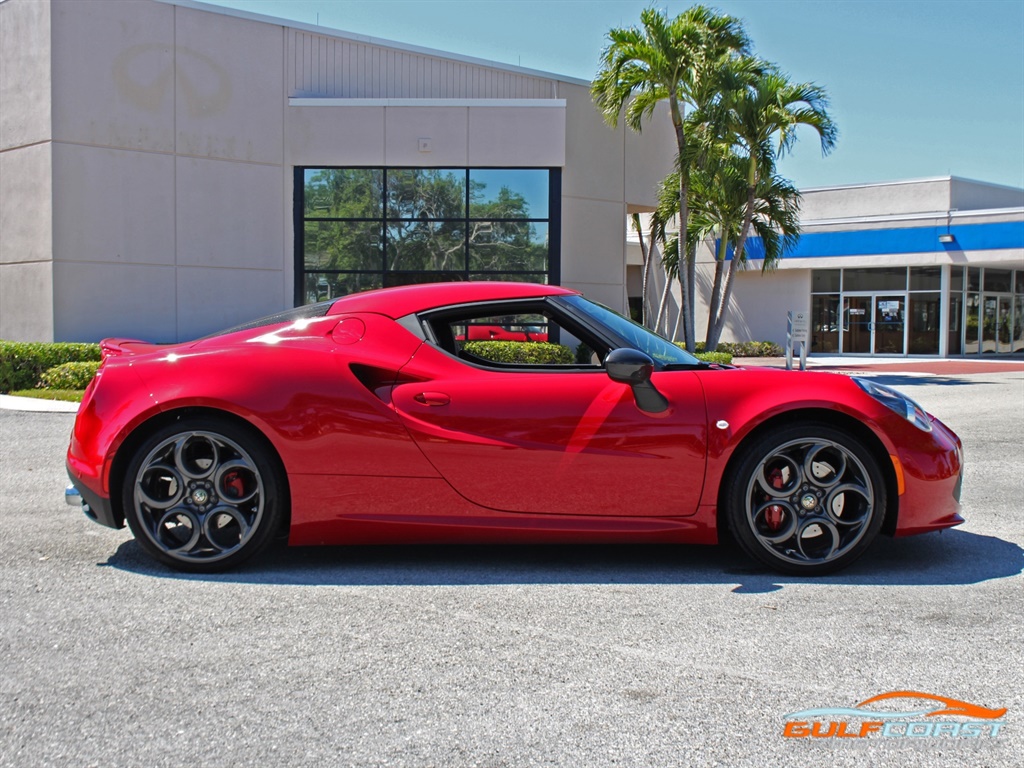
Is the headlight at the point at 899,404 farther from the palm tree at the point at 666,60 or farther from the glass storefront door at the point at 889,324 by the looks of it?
the glass storefront door at the point at 889,324

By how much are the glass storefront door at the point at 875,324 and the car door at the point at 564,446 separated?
30171 millimetres

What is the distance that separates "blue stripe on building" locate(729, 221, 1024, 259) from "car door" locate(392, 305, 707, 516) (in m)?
28.7

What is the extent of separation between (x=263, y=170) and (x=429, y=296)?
15.3 meters

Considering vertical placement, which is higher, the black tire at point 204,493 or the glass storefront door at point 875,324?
the glass storefront door at point 875,324

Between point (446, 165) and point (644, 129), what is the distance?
18.1 feet

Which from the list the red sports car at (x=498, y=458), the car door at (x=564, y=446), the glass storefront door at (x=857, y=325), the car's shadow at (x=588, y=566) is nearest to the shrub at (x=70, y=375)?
the car's shadow at (x=588, y=566)

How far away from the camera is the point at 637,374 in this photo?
4.34 meters

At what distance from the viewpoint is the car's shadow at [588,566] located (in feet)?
14.5

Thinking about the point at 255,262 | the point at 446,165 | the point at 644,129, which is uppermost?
the point at 644,129

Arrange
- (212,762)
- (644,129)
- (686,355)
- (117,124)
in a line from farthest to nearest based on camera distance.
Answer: (644,129)
(117,124)
(686,355)
(212,762)

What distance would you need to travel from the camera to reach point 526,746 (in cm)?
271

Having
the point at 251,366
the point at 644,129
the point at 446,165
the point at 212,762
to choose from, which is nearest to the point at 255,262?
the point at 446,165

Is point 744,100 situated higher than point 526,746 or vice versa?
point 744,100

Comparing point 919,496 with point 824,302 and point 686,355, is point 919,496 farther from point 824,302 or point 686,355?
point 824,302
